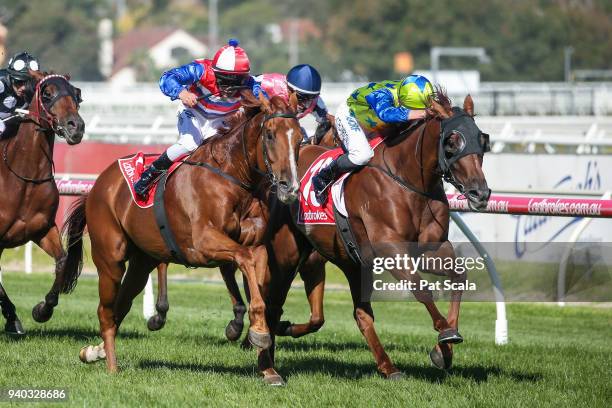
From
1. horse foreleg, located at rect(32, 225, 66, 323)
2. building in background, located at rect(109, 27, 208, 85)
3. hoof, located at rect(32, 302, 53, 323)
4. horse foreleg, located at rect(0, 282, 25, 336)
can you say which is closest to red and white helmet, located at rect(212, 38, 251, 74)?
horse foreleg, located at rect(32, 225, 66, 323)

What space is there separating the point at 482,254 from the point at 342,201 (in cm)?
195

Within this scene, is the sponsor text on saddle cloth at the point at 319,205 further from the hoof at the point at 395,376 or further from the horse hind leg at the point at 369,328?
the hoof at the point at 395,376

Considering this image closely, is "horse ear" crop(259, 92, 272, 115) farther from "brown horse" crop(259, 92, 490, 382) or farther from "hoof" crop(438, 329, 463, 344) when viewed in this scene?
"hoof" crop(438, 329, 463, 344)

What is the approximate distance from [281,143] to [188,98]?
1019 millimetres

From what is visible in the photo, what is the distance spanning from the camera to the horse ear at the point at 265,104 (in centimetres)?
677

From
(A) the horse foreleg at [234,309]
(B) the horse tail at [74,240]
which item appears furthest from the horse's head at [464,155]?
(B) the horse tail at [74,240]

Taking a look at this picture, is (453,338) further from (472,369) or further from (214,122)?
(214,122)

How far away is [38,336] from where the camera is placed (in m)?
9.15

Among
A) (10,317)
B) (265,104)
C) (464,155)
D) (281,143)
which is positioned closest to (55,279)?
(10,317)

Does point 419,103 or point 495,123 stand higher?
point 419,103

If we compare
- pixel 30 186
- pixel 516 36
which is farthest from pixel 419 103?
pixel 516 36

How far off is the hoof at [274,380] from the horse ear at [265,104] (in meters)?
1.54

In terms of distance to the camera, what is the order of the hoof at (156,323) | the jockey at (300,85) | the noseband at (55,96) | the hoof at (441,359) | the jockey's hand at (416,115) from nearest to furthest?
the hoof at (441,359) → the jockey's hand at (416,115) → the jockey at (300,85) → the noseband at (55,96) → the hoof at (156,323)

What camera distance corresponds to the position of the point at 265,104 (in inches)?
268
